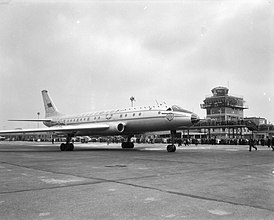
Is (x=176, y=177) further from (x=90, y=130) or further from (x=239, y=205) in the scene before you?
(x=90, y=130)

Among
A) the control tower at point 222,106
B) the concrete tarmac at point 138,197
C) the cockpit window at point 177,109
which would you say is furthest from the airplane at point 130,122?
the control tower at point 222,106

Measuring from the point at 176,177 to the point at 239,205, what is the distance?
3.28 meters

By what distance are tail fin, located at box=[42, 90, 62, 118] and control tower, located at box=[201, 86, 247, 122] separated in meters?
64.9

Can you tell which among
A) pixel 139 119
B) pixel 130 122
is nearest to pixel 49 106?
pixel 130 122

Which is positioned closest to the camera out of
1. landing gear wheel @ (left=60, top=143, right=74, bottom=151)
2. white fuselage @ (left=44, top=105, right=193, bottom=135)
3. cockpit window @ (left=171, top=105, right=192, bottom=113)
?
white fuselage @ (left=44, top=105, right=193, bottom=135)

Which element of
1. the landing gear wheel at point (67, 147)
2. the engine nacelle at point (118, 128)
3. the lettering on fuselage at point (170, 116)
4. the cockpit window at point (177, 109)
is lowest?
the landing gear wheel at point (67, 147)

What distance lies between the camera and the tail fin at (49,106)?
35.3m

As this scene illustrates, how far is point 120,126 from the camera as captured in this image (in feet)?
76.6

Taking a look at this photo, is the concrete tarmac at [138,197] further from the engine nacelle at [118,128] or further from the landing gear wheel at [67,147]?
the landing gear wheel at [67,147]

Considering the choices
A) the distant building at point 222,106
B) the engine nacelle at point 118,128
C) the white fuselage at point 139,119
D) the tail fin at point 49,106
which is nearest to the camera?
the white fuselage at point 139,119

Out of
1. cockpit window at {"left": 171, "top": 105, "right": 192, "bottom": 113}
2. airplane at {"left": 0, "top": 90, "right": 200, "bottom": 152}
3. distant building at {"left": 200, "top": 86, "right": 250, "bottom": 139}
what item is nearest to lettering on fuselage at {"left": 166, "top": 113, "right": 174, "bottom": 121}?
airplane at {"left": 0, "top": 90, "right": 200, "bottom": 152}

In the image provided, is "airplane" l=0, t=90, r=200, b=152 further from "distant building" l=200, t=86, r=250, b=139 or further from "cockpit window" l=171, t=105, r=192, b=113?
"distant building" l=200, t=86, r=250, b=139

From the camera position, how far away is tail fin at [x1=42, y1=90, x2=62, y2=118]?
35300mm

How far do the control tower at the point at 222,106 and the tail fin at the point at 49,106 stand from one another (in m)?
64.9
